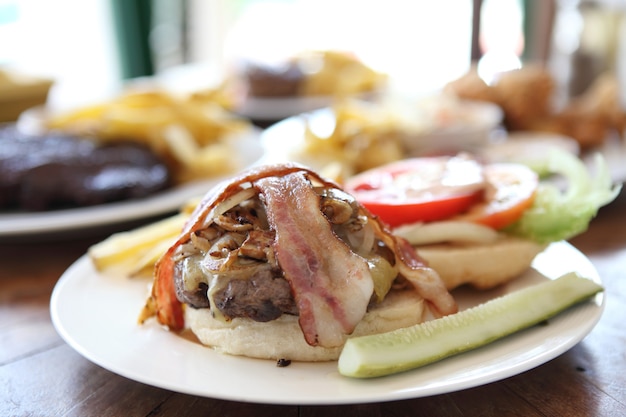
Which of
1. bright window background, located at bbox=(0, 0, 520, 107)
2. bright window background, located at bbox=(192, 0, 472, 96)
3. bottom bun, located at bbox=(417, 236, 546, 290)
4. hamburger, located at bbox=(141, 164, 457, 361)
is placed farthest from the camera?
bright window background, located at bbox=(192, 0, 472, 96)

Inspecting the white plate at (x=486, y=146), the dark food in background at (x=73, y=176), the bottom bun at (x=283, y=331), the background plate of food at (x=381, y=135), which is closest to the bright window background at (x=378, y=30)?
the white plate at (x=486, y=146)

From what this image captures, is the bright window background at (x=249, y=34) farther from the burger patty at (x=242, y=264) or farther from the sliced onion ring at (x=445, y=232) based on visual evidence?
the burger patty at (x=242, y=264)

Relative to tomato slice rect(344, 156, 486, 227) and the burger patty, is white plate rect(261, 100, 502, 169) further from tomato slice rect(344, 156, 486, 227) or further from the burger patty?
the burger patty

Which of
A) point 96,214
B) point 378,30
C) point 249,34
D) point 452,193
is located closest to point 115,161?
point 96,214

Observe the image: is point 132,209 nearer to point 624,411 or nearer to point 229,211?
point 229,211

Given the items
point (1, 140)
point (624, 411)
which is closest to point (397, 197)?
point (624, 411)

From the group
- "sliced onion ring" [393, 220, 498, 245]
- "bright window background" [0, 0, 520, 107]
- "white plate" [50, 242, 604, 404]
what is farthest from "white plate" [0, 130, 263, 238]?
"bright window background" [0, 0, 520, 107]
